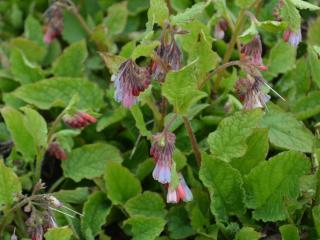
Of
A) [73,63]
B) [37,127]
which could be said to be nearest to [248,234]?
[37,127]

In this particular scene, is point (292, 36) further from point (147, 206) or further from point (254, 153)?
point (147, 206)

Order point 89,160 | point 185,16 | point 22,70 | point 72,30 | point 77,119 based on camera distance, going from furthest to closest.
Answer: point 72,30, point 22,70, point 89,160, point 77,119, point 185,16

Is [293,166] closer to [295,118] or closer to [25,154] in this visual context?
[295,118]

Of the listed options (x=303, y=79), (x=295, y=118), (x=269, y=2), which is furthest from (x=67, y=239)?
(x=269, y=2)

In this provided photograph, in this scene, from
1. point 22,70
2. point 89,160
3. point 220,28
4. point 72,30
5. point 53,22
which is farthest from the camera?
point 72,30

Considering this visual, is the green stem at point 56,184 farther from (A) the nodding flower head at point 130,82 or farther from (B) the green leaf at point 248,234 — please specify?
(B) the green leaf at point 248,234

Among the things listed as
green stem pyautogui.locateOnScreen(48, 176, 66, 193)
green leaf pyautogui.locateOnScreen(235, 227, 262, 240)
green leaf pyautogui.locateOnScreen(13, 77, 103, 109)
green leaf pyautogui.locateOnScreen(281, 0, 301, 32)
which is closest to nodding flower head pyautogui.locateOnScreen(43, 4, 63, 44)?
green leaf pyautogui.locateOnScreen(13, 77, 103, 109)

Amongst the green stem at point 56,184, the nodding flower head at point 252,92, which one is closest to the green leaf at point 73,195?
the green stem at point 56,184

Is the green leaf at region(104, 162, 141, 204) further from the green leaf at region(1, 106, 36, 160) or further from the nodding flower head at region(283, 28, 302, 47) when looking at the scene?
the nodding flower head at region(283, 28, 302, 47)
